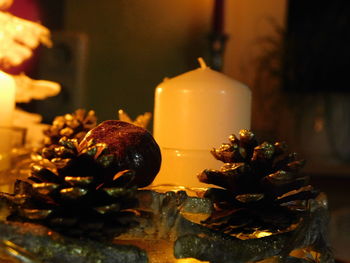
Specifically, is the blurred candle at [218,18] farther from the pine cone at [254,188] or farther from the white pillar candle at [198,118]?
the pine cone at [254,188]

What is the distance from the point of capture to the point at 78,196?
0.26 meters

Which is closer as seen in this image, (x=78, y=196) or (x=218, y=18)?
(x=78, y=196)

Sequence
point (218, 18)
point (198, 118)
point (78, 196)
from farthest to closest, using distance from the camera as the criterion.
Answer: point (218, 18)
point (198, 118)
point (78, 196)

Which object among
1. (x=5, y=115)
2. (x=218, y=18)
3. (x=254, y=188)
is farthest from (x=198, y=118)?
(x=218, y=18)

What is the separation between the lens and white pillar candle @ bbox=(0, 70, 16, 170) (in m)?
0.52

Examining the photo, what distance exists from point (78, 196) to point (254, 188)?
0.46 feet

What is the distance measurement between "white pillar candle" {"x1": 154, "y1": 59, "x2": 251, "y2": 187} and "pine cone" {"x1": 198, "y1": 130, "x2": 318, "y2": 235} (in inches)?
4.3

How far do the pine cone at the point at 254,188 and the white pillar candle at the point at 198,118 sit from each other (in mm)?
110

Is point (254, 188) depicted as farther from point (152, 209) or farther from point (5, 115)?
point (5, 115)

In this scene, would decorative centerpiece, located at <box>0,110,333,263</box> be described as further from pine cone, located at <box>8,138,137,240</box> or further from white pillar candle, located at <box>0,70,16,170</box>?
white pillar candle, located at <box>0,70,16,170</box>

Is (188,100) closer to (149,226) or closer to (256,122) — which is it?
(149,226)

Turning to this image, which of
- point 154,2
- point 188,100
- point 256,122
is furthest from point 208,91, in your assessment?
point 256,122

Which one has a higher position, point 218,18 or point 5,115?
point 218,18

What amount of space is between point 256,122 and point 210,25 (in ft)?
1.19
